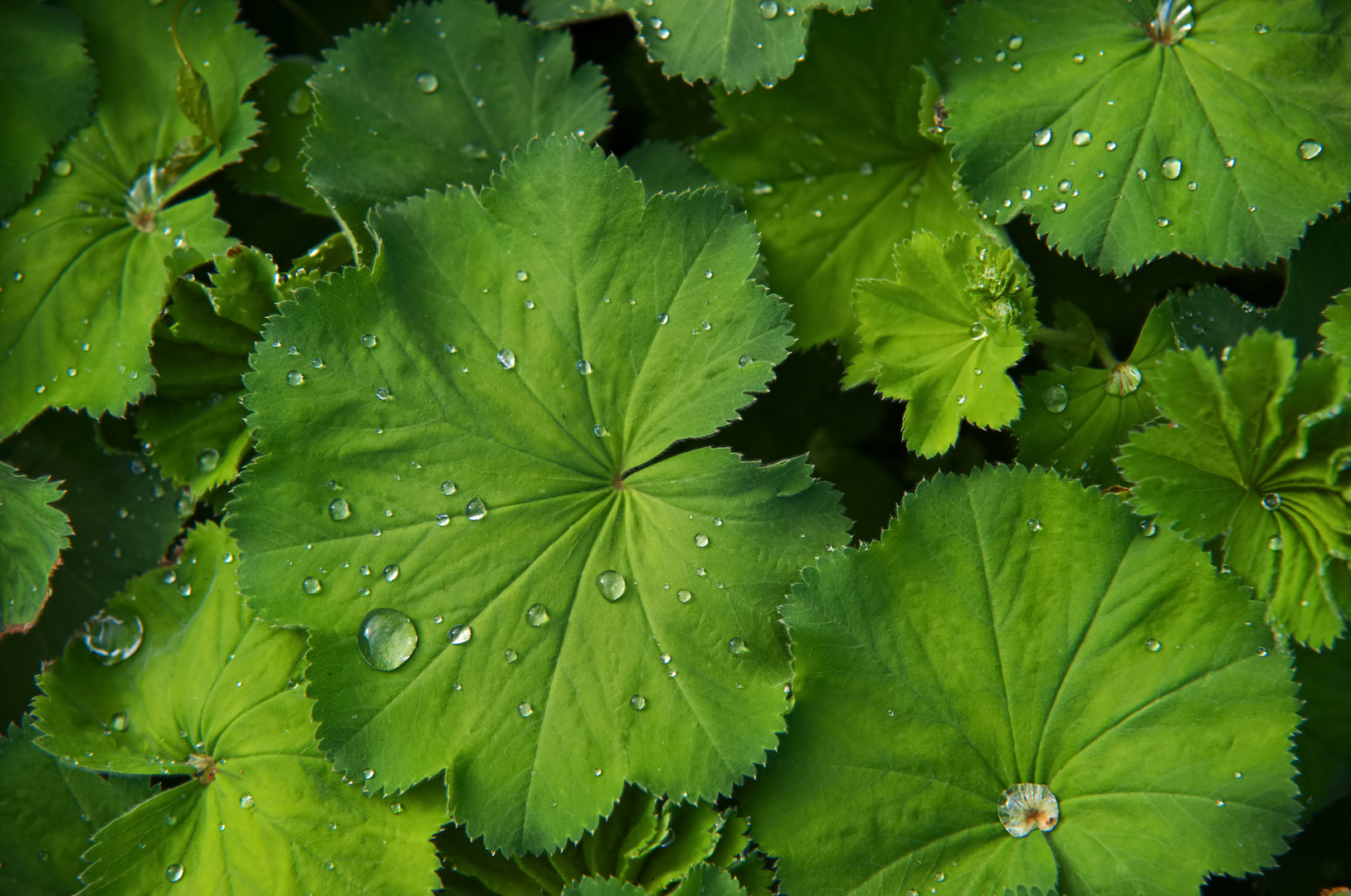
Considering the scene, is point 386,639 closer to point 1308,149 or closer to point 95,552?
point 95,552

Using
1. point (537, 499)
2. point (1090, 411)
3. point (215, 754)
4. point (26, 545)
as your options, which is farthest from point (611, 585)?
point (26, 545)

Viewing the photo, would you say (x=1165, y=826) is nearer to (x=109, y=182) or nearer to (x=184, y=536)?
(x=184, y=536)

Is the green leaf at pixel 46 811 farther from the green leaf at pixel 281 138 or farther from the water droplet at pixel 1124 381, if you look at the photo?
the water droplet at pixel 1124 381

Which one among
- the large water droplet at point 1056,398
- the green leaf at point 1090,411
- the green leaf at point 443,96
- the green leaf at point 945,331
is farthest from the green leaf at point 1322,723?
the green leaf at point 443,96

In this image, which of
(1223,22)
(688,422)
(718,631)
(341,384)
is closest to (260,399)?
(341,384)

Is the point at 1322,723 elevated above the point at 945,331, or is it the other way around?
the point at 945,331

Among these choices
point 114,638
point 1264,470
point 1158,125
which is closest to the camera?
point 1264,470
